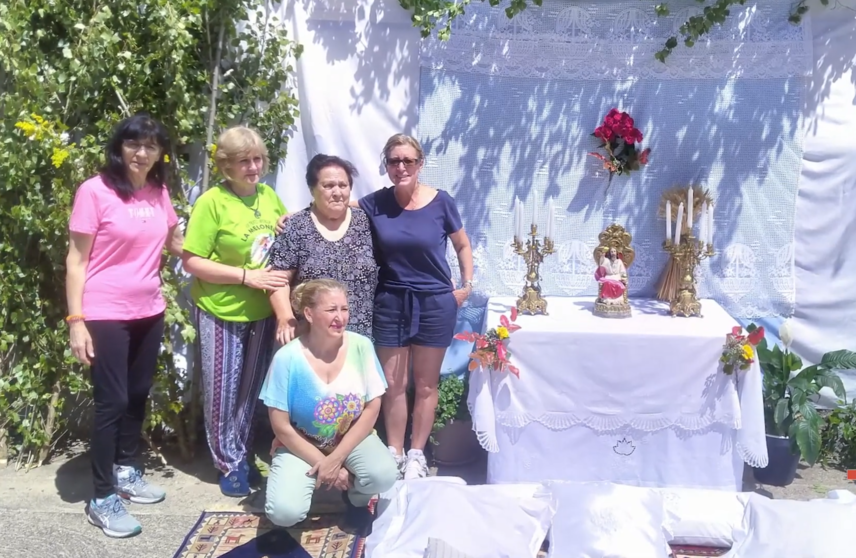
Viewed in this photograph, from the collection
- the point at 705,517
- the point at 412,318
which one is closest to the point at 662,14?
the point at 412,318

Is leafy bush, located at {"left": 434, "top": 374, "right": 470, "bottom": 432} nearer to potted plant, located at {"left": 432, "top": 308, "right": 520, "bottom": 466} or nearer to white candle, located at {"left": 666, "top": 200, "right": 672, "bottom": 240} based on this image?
potted plant, located at {"left": 432, "top": 308, "right": 520, "bottom": 466}

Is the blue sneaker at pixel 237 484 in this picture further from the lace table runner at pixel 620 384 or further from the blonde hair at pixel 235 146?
the blonde hair at pixel 235 146

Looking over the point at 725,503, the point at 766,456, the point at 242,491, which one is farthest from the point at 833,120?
the point at 242,491

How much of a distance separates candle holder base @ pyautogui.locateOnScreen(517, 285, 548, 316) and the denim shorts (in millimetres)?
324

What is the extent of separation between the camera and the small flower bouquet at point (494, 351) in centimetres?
303

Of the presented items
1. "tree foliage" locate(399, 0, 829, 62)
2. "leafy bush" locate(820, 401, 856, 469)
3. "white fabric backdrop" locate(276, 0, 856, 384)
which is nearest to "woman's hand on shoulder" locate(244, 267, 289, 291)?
"white fabric backdrop" locate(276, 0, 856, 384)

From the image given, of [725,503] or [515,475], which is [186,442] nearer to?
[515,475]

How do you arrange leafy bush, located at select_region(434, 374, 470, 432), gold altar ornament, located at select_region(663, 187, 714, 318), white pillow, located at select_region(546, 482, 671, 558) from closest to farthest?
white pillow, located at select_region(546, 482, 671, 558), gold altar ornament, located at select_region(663, 187, 714, 318), leafy bush, located at select_region(434, 374, 470, 432)

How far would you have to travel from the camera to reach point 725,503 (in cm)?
276

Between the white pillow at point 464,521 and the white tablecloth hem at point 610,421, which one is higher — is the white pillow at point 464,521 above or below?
below

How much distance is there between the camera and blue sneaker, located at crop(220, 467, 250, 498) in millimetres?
3203

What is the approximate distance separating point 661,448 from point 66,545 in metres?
2.29

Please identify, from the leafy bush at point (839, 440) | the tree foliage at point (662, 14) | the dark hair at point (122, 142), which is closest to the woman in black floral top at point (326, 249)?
the dark hair at point (122, 142)

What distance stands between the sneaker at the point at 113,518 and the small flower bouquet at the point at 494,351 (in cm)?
141
